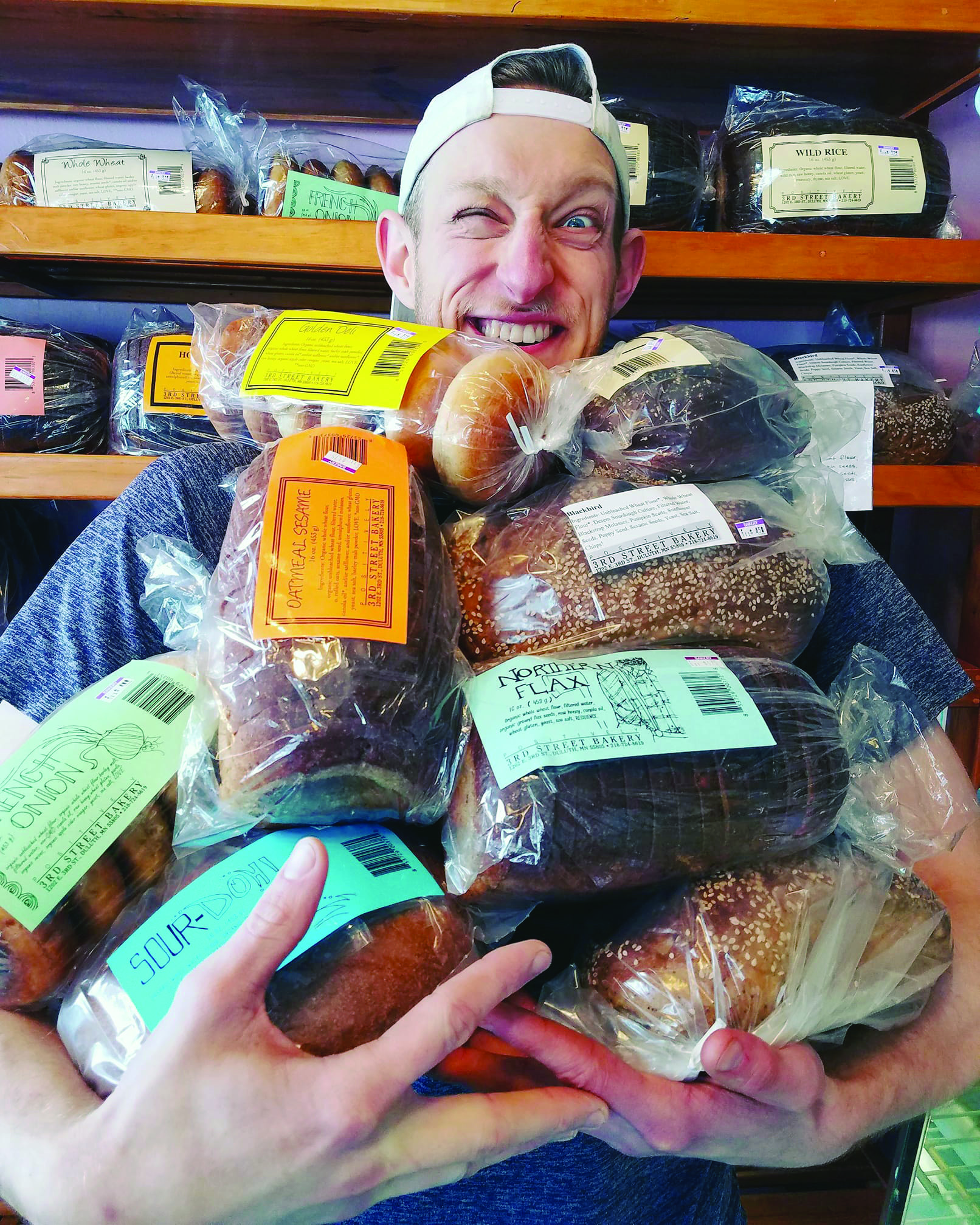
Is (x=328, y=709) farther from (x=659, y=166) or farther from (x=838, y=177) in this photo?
(x=838, y=177)

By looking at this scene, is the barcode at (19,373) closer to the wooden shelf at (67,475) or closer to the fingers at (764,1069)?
the wooden shelf at (67,475)

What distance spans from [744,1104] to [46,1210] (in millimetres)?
429

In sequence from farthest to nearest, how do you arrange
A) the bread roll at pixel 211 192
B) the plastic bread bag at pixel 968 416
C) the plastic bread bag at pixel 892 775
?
the plastic bread bag at pixel 968 416, the bread roll at pixel 211 192, the plastic bread bag at pixel 892 775

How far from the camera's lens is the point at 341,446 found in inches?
20.4

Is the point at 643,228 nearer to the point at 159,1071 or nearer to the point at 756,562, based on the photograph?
the point at 756,562

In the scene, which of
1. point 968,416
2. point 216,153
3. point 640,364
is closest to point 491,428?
point 640,364

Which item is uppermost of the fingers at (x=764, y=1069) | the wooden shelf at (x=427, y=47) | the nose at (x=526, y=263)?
the wooden shelf at (x=427, y=47)

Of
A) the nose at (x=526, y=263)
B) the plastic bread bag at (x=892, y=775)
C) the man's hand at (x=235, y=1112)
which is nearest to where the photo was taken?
the man's hand at (x=235, y=1112)

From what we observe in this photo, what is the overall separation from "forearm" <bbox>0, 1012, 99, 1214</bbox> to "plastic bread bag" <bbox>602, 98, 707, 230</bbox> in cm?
142

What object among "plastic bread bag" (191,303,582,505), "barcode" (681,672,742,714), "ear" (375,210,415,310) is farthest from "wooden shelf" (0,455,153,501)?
"barcode" (681,672,742,714)

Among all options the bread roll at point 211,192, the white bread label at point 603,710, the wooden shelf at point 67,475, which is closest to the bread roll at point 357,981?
the white bread label at point 603,710

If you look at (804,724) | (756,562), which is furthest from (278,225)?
(804,724)

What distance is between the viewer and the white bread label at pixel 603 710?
18.3 inches

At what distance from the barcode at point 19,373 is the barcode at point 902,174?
5.17ft
